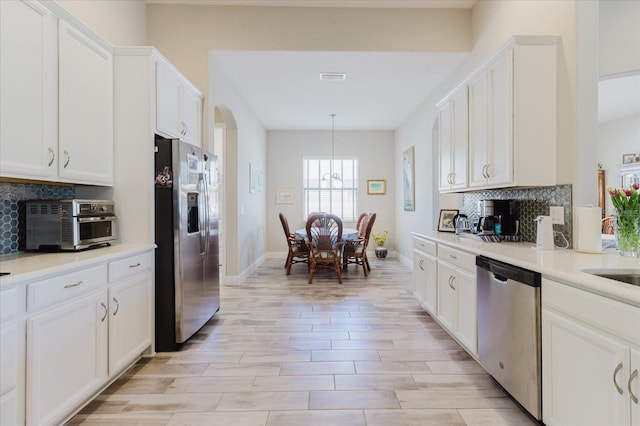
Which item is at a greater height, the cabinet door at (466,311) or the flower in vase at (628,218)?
the flower in vase at (628,218)

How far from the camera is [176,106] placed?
3.01 meters

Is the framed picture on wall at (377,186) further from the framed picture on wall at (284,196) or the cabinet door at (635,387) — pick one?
the cabinet door at (635,387)

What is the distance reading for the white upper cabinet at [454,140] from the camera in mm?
3084

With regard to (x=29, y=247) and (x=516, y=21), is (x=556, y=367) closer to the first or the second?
(x=516, y=21)

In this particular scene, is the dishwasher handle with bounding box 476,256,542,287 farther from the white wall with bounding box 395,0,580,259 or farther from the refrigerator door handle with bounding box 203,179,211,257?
the refrigerator door handle with bounding box 203,179,211,257

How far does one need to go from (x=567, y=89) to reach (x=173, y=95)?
299 centimetres

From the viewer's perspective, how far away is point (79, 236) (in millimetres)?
2172

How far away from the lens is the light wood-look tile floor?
189 centimetres

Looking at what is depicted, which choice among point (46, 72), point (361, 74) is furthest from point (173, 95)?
point (361, 74)

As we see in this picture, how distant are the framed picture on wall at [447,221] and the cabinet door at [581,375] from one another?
209cm

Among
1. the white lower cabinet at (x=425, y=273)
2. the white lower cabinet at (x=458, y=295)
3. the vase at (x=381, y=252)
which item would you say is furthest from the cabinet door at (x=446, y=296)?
Answer: the vase at (x=381, y=252)

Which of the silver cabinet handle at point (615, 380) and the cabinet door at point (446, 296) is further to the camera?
the cabinet door at point (446, 296)

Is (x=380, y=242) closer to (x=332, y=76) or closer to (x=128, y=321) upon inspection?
(x=332, y=76)

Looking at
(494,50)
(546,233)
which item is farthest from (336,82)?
(546,233)
